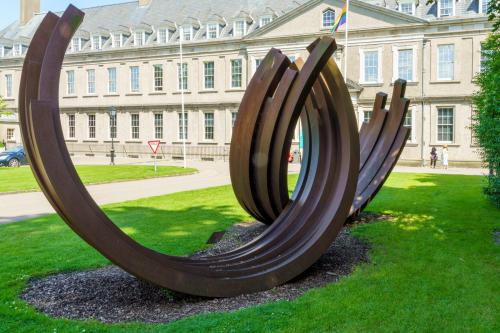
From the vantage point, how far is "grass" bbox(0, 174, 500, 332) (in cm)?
493

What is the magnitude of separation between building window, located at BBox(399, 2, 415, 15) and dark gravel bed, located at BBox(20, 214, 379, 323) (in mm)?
33414

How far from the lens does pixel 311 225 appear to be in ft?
23.1

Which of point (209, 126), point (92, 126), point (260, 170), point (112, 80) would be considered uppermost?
point (112, 80)

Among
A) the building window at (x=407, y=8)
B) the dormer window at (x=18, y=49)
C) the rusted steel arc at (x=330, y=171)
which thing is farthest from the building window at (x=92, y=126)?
the rusted steel arc at (x=330, y=171)

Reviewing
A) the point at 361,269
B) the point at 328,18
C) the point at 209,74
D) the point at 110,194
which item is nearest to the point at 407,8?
the point at 328,18

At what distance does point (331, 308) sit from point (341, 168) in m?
2.39

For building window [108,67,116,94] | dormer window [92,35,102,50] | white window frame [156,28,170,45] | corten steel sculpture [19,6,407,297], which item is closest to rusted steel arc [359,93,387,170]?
corten steel sculpture [19,6,407,297]

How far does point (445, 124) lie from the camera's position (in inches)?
1382

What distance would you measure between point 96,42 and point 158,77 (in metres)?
8.93

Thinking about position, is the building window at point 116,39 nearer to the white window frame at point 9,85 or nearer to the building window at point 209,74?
the building window at point 209,74

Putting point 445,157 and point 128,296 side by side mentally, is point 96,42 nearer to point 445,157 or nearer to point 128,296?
point 445,157

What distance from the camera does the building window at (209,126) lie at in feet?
139

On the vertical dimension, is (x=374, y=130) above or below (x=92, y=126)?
below

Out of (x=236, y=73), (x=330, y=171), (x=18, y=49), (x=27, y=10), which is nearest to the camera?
(x=330, y=171)
